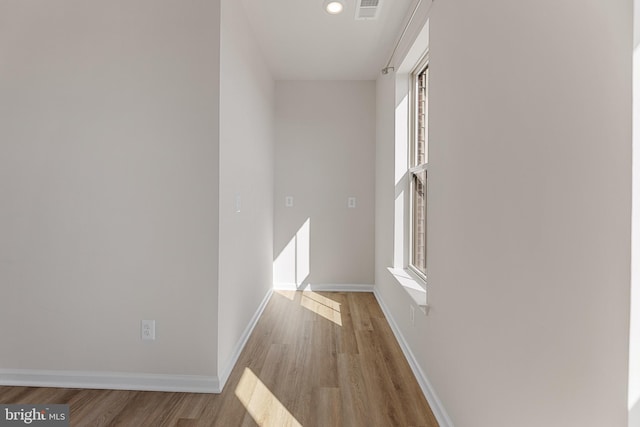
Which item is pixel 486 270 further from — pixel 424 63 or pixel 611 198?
pixel 424 63

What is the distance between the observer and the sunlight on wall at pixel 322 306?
3.33 meters

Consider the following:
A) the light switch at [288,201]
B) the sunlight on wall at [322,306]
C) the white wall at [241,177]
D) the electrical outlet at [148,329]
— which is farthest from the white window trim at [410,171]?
the electrical outlet at [148,329]

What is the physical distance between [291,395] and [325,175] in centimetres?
269

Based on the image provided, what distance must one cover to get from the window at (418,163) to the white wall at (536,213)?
95 cm

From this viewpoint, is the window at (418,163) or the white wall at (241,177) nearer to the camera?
the white wall at (241,177)

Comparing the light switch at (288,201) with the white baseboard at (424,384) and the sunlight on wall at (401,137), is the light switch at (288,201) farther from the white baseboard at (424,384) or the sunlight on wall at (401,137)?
the white baseboard at (424,384)

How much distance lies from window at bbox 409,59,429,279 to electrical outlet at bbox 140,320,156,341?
1835mm

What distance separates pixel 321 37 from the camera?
121 inches

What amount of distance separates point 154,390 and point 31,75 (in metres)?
1.95

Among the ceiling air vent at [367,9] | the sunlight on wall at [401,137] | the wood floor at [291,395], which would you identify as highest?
the ceiling air vent at [367,9]

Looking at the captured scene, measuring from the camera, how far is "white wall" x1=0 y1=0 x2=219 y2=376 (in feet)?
6.67
